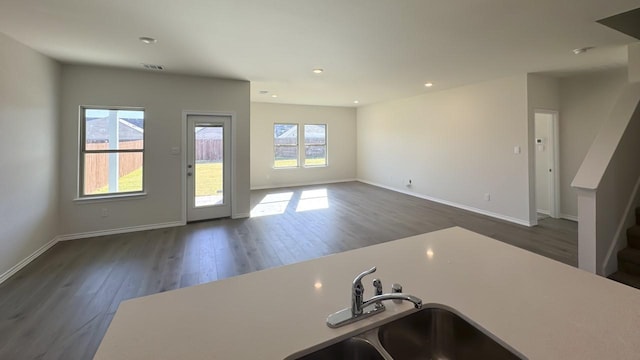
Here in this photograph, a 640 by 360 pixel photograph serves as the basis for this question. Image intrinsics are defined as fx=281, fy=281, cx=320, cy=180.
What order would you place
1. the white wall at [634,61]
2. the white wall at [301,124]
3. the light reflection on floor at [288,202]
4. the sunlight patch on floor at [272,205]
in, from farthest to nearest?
the white wall at [301,124]
the light reflection on floor at [288,202]
the sunlight patch on floor at [272,205]
the white wall at [634,61]

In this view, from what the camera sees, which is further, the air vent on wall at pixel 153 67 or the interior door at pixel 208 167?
the interior door at pixel 208 167

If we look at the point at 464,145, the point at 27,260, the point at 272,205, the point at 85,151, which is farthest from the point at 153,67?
the point at 464,145

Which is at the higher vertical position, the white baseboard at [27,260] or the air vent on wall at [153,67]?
the air vent on wall at [153,67]

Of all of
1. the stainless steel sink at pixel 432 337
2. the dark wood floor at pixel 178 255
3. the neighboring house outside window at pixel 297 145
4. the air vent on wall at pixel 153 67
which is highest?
the air vent on wall at pixel 153 67

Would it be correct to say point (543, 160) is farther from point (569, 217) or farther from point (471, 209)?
point (471, 209)

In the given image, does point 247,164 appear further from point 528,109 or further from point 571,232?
point 571,232

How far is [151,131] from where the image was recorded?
15.2ft

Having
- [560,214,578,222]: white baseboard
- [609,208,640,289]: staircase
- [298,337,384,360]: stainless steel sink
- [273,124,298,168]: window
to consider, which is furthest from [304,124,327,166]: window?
[298,337,384,360]: stainless steel sink

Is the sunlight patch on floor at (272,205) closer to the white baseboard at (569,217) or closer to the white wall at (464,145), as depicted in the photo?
the white wall at (464,145)

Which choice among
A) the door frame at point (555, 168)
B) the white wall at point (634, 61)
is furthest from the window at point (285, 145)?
the white wall at point (634, 61)

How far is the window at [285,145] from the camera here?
28.3 ft

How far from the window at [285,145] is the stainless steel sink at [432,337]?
7.86m

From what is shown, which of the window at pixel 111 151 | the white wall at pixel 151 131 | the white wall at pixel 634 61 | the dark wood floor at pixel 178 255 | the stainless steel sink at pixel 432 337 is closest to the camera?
the stainless steel sink at pixel 432 337

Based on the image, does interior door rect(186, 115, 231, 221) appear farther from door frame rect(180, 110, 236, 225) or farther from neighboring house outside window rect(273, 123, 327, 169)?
neighboring house outside window rect(273, 123, 327, 169)
